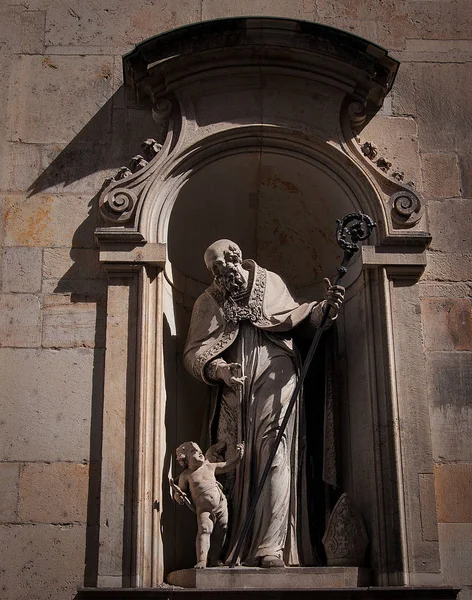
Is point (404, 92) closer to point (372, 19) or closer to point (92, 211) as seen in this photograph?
point (372, 19)

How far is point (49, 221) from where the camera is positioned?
8.10 meters

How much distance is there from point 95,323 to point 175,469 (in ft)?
3.66

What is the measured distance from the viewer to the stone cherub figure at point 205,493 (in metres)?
7.25

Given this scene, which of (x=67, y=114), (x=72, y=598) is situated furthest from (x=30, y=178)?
(x=72, y=598)

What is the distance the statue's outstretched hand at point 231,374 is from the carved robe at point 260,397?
0.18 feet

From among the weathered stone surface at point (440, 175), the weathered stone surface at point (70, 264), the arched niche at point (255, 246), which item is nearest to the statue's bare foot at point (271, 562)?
the arched niche at point (255, 246)

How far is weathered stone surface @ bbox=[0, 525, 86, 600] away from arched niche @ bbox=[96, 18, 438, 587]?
213mm

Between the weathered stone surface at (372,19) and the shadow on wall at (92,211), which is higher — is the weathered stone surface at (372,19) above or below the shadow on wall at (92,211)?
above

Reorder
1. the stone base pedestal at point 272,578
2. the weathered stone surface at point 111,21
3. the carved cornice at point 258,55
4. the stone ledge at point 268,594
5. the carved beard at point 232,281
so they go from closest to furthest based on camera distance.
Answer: the stone ledge at point 268,594, the stone base pedestal at point 272,578, the carved beard at point 232,281, the carved cornice at point 258,55, the weathered stone surface at point 111,21

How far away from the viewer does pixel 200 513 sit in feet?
23.9

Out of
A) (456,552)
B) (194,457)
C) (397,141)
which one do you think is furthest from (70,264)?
(456,552)

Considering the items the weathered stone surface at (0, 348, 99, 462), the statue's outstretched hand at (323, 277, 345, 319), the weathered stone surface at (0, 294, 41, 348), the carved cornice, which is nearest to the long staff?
the statue's outstretched hand at (323, 277, 345, 319)

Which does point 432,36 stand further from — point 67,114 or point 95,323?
point 95,323

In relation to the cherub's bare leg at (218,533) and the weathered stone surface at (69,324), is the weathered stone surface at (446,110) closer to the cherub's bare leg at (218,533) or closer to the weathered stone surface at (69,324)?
the weathered stone surface at (69,324)
